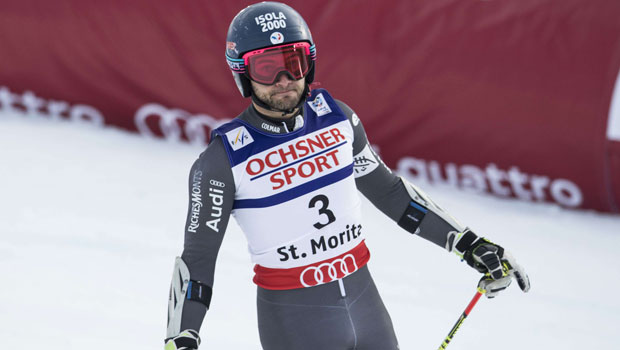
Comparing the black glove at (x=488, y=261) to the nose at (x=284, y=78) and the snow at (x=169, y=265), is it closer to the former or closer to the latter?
the nose at (x=284, y=78)

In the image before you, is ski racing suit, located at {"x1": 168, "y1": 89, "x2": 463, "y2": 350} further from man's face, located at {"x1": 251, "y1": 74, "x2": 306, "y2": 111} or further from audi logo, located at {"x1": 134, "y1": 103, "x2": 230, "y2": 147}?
audi logo, located at {"x1": 134, "y1": 103, "x2": 230, "y2": 147}

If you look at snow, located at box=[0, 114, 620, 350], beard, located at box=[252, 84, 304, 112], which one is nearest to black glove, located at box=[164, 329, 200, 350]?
beard, located at box=[252, 84, 304, 112]

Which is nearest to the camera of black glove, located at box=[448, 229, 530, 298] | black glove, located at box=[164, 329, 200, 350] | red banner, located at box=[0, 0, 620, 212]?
black glove, located at box=[164, 329, 200, 350]

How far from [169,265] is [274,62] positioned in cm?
255

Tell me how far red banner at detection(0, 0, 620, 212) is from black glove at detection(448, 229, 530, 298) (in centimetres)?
299

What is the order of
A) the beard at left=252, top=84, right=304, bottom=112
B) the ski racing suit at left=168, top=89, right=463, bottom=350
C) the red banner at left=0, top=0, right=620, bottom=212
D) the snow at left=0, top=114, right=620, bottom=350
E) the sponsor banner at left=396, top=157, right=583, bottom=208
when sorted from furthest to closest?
1. the sponsor banner at left=396, top=157, right=583, bottom=208
2. the red banner at left=0, top=0, right=620, bottom=212
3. the snow at left=0, top=114, right=620, bottom=350
4. the beard at left=252, top=84, right=304, bottom=112
5. the ski racing suit at left=168, top=89, right=463, bottom=350

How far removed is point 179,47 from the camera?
21.5 feet

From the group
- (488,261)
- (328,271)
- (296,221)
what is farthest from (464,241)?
(296,221)

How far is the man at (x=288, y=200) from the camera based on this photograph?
2.54m

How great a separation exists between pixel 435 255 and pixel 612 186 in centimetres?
153

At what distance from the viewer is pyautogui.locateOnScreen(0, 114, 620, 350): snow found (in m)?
4.14

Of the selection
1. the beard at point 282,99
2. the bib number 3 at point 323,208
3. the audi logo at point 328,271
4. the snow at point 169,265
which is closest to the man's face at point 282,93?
the beard at point 282,99

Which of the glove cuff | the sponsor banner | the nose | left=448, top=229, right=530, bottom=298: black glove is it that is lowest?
left=448, top=229, right=530, bottom=298: black glove

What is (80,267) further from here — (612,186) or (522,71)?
(612,186)
